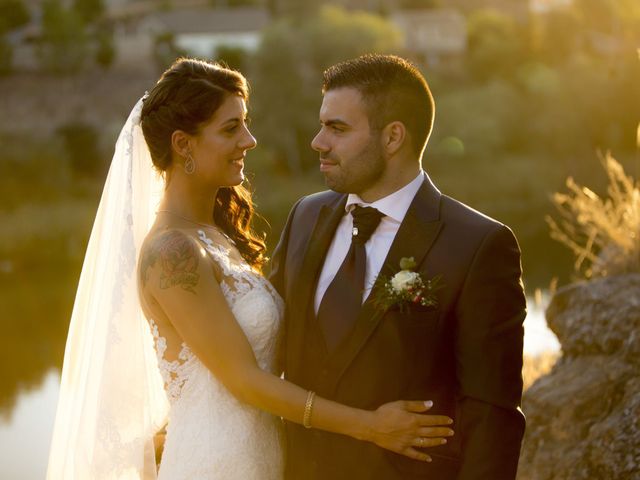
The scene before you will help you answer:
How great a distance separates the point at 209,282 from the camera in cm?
333

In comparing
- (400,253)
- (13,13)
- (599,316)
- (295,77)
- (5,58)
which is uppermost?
(13,13)

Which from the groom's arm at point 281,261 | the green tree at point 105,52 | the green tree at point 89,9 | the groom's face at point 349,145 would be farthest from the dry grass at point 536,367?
the green tree at point 89,9

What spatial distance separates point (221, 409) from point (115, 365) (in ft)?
1.65

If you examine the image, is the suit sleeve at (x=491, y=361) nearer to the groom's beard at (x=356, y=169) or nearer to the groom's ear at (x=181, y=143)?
the groom's beard at (x=356, y=169)

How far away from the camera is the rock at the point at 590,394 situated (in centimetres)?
409

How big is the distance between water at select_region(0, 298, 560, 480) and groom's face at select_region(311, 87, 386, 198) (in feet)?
23.0

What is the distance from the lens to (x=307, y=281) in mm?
3395

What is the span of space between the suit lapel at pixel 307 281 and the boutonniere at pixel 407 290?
33 cm

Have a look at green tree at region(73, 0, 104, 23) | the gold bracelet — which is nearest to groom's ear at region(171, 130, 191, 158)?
the gold bracelet

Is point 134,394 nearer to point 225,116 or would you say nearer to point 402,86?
point 225,116

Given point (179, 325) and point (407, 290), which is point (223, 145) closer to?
point (179, 325)

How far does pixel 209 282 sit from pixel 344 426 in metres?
0.72

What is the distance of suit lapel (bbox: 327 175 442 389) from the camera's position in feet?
10.5

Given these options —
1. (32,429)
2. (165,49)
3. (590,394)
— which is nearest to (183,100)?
(590,394)
